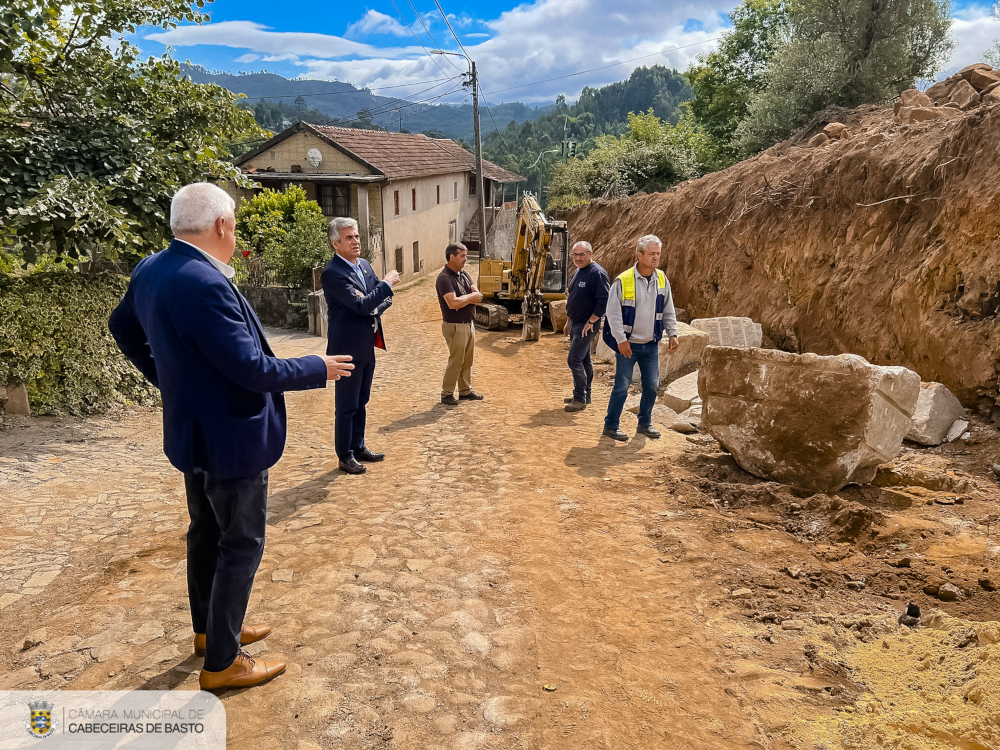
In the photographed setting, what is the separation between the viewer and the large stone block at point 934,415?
619 cm

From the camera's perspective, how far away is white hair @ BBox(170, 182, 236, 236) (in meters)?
2.53

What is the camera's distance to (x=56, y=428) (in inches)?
259

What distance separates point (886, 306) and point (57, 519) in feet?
28.8

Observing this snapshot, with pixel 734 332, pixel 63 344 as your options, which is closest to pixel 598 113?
pixel 734 332

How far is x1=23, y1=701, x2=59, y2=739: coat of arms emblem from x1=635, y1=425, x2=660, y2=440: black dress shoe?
5.29 meters

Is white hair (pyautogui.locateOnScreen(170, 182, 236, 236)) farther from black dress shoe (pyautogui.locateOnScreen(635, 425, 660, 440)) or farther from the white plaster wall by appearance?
the white plaster wall

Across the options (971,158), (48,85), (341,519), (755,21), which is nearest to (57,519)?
(341,519)

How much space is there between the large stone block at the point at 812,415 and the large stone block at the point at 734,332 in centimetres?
426

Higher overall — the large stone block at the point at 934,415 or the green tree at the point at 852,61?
the green tree at the point at 852,61

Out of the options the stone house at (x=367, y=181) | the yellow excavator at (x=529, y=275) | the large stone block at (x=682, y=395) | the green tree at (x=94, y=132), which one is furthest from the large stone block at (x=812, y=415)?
the stone house at (x=367, y=181)

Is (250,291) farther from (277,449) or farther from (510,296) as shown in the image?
(277,449)

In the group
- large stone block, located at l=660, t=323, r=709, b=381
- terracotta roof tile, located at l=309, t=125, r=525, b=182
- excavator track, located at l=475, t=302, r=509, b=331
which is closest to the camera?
large stone block, located at l=660, t=323, r=709, b=381

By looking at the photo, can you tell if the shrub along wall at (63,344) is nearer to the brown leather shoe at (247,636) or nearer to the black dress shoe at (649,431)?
the brown leather shoe at (247,636)

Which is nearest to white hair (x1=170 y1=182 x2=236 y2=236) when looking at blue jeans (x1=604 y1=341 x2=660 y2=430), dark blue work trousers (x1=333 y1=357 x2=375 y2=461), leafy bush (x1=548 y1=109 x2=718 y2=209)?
dark blue work trousers (x1=333 y1=357 x2=375 y2=461)
